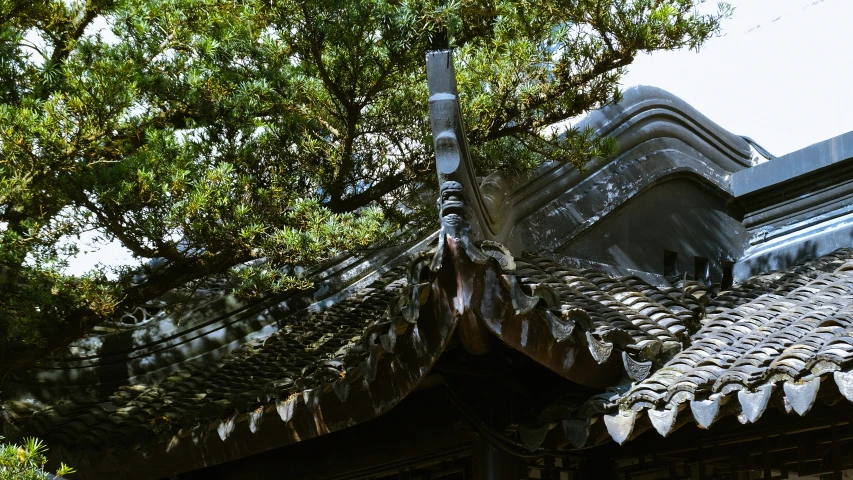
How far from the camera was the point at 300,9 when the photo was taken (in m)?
5.42

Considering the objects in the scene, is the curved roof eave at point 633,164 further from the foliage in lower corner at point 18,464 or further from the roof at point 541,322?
the foliage in lower corner at point 18,464

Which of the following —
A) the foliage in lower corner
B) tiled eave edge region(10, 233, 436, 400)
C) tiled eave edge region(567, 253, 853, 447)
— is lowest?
the foliage in lower corner

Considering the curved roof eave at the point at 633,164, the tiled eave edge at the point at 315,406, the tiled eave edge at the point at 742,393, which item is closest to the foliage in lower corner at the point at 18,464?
the tiled eave edge at the point at 315,406

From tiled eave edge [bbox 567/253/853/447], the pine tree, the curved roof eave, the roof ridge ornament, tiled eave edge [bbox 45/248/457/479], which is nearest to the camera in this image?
tiled eave edge [bbox 567/253/853/447]

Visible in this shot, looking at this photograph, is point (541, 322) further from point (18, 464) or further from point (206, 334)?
point (206, 334)

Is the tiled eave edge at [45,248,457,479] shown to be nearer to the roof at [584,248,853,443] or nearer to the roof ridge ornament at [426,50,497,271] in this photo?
the roof ridge ornament at [426,50,497,271]

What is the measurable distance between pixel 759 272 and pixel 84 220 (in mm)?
4261

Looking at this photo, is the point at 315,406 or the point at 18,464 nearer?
the point at 18,464

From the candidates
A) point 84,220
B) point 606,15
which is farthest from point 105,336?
point 606,15

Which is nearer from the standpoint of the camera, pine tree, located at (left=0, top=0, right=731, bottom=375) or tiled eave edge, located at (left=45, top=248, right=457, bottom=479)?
tiled eave edge, located at (left=45, top=248, right=457, bottom=479)

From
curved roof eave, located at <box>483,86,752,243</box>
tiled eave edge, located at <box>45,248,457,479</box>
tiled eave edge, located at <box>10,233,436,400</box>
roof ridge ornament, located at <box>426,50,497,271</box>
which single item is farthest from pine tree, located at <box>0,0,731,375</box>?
tiled eave edge, located at <box>10,233,436,400</box>

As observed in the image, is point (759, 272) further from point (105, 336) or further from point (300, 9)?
point (105, 336)

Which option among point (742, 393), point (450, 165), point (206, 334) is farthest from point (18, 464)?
point (206, 334)

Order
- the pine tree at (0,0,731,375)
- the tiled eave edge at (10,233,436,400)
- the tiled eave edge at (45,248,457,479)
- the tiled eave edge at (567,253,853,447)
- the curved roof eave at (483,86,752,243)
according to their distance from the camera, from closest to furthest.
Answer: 1. the tiled eave edge at (567,253,853,447)
2. the tiled eave edge at (45,248,457,479)
3. the pine tree at (0,0,731,375)
4. the curved roof eave at (483,86,752,243)
5. the tiled eave edge at (10,233,436,400)
